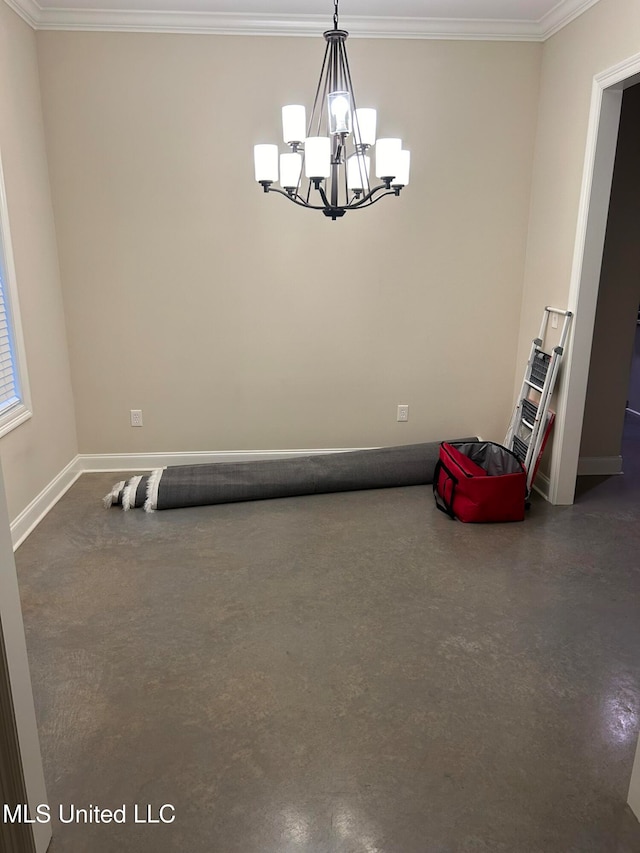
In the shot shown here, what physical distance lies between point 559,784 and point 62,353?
368cm

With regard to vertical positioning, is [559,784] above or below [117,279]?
below

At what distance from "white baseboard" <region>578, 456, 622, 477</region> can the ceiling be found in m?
2.80

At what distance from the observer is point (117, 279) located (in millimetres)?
4148

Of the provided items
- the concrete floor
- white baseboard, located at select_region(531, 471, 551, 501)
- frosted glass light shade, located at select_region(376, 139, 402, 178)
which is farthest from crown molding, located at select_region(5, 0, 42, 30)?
white baseboard, located at select_region(531, 471, 551, 501)

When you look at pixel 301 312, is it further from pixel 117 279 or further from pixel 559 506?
pixel 559 506

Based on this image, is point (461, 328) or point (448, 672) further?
point (461, 328)

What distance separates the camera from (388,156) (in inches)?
101

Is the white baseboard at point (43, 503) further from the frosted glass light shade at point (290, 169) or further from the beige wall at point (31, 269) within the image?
the frosted glass light shade at point (290, 169)

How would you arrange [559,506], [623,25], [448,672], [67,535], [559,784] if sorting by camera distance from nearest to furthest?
[559,784] → [448,672] → [623,25] → [67,535] → [559,506]

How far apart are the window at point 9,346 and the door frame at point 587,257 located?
3.18 metres

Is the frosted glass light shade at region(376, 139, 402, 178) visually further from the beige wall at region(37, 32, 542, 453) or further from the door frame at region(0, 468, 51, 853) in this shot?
the door frame at region(0, 468, 51, 853)

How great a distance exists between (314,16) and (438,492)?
300cm

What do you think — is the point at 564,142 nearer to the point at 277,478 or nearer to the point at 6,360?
the point at 277,478

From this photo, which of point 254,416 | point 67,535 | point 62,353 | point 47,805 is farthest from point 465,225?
point 47,805
